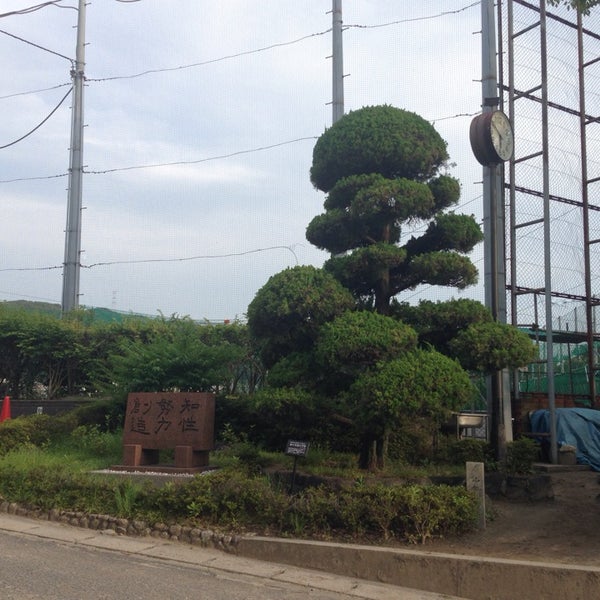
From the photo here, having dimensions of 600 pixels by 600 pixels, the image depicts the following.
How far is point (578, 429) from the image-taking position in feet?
40.1

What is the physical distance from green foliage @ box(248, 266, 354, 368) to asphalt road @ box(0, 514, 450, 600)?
3224 millimetres

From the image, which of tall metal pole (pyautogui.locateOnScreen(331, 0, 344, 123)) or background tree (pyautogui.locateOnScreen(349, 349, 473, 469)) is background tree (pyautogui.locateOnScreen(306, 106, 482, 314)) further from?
tall metal pole (pyautogui.locateOnScreen(331, 0, 344, 123))

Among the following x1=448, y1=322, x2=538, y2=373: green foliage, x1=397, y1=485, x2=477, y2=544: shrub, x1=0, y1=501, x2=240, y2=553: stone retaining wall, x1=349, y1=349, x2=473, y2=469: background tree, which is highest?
x1=448, y1=322, x2=538, y2=373: green foliage

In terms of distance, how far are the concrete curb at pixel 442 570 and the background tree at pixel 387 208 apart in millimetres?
4297

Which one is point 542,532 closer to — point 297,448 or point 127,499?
point 297,448

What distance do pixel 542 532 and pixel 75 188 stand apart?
17391 millimetres

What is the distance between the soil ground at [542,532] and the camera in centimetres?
708

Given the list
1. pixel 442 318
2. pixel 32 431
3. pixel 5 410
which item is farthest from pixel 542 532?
pixel 5 410

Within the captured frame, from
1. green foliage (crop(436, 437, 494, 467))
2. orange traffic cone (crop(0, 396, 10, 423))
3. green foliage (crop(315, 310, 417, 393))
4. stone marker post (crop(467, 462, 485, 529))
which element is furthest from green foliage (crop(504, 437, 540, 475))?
orange traffic cone (crop(0, 396, 10, 423))

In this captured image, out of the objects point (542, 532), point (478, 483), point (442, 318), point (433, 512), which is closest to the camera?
point (433, 512)

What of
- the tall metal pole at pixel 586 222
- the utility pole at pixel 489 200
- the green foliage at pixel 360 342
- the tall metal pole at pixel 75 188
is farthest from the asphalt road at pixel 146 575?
the tall metal pole at pixel 75 188

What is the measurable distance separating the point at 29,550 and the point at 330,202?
6355 mm

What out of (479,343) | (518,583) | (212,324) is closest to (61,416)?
(212,324)

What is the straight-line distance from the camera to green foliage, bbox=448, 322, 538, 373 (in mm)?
9289
